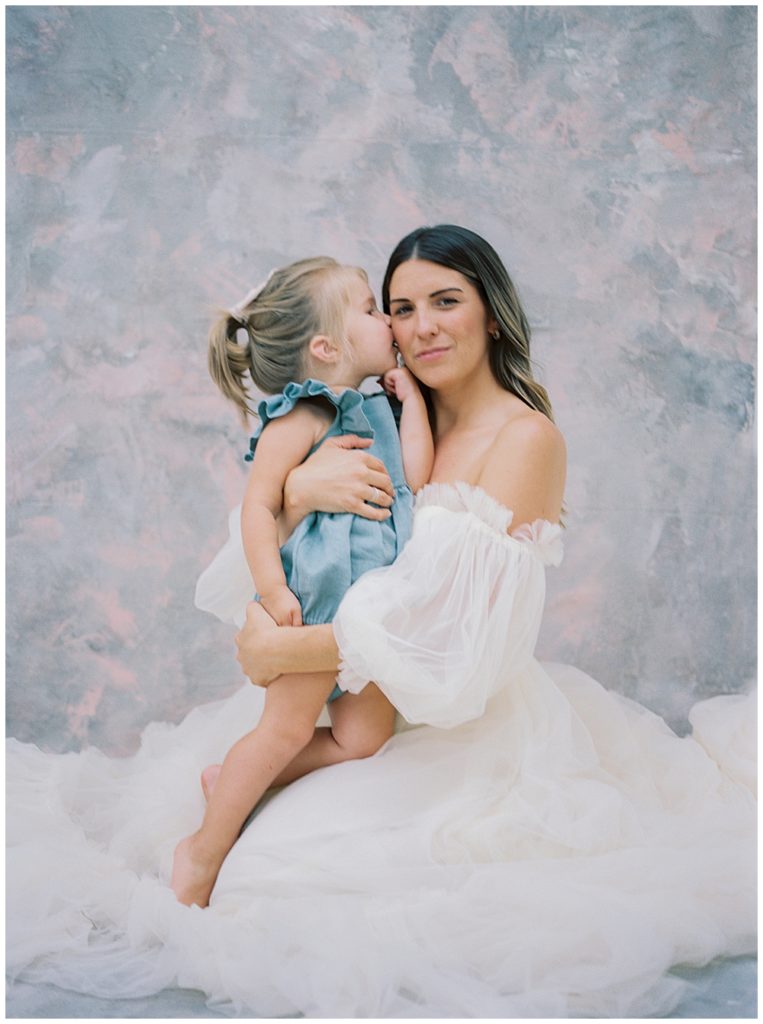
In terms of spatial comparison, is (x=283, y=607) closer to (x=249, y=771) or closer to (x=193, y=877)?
(x=249, y=771)

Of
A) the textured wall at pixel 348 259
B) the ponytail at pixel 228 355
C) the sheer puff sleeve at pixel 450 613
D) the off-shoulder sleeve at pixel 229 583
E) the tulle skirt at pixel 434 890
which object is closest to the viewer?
the tulle skirt at pixel 434 890

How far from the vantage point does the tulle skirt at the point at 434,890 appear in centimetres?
232

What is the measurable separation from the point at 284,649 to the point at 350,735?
0.30m

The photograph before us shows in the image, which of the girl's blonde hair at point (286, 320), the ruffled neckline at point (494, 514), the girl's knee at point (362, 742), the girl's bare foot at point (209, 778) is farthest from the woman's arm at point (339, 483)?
the girl's bare foot at point (209, 778)

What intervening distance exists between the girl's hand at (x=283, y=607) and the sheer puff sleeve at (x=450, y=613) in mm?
115

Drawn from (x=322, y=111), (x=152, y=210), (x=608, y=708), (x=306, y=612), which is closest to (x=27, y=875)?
(x=306, y=612)

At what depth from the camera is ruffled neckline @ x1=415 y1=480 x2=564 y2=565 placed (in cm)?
254

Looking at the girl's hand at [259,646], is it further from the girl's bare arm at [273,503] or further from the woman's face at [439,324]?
the woman's face at [439,324]

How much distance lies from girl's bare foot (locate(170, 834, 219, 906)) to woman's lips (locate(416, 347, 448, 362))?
123 cm

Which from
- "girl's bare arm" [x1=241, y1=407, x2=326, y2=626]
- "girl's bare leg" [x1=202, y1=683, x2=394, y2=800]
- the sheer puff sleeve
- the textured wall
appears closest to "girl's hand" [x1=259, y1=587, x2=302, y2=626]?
"girl's bare arm" [x1=241, y1=407, x2=326, y2=626]

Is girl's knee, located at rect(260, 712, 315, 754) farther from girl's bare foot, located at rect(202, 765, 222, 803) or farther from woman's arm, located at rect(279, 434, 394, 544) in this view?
woman's arm, located at rect(279, 434, 394, 544)

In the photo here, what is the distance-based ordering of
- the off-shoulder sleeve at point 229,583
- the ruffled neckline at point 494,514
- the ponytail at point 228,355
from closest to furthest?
the ruffled neckline at point 494,514 < the ponytail at point 228,355 < the off-shoulder sleeve at point 229,583

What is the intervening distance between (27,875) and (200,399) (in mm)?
1676

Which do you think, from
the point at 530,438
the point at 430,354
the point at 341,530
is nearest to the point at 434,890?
the point at 341,530
